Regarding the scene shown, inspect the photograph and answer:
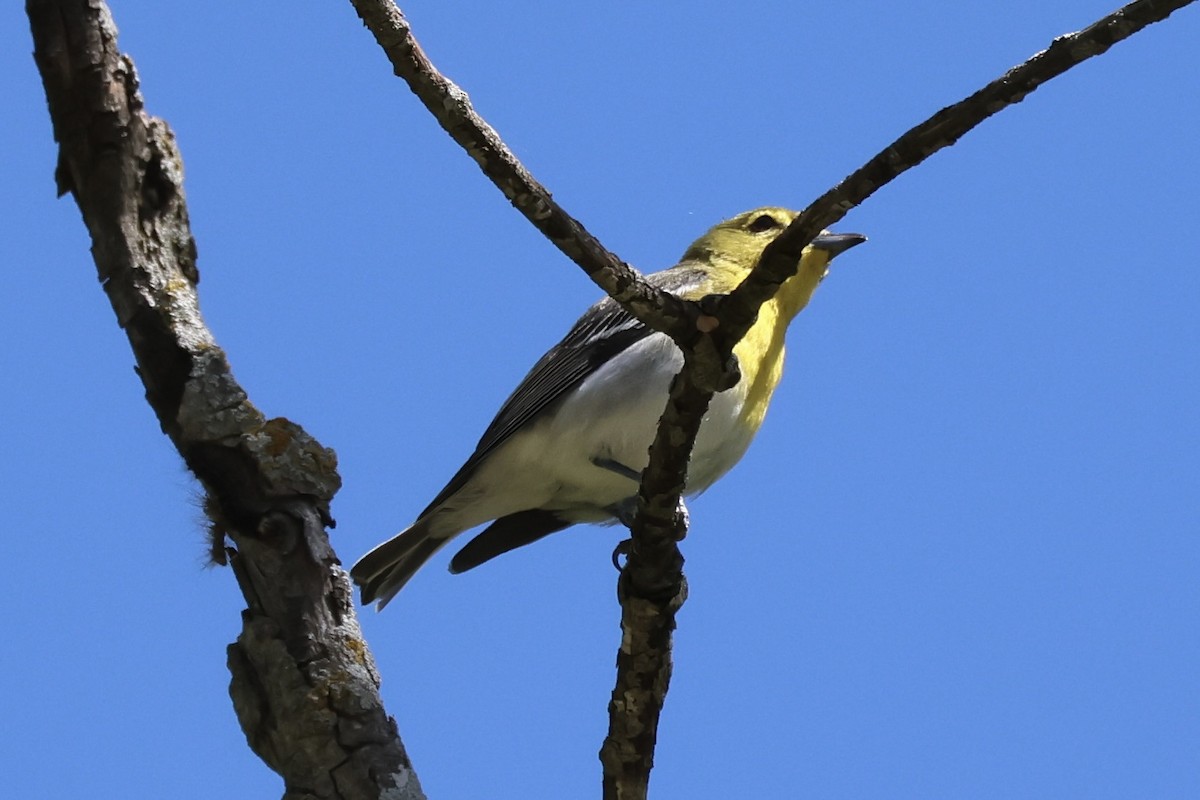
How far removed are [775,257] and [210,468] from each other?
1.97m

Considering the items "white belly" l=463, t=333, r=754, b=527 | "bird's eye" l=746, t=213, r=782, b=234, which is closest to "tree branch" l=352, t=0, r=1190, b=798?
"white belly" l=463, t=333, r=754, b=527

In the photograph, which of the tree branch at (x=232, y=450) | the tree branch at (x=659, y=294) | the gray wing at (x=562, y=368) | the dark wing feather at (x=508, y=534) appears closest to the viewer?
the tree branch at (x=659, y=294)

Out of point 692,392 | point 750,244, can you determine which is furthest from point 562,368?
point 692,392

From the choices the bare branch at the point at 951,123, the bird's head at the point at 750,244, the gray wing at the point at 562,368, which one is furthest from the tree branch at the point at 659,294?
the bird's head at the point at 750,244

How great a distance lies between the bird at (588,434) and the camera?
6.56 metres

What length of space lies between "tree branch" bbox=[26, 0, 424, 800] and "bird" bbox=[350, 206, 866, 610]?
200 centimetres

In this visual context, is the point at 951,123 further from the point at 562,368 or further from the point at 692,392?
the point at 562,368

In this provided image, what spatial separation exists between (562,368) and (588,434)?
51cm

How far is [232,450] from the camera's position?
477cm

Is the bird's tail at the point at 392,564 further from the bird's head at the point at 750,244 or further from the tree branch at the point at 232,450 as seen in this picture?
the tree branch at the point at 232,450

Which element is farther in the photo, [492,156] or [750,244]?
[750,244]

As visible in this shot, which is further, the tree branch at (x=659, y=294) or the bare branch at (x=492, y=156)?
the bare branch at (x=492, y=156)

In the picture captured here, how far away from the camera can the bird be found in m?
6.56

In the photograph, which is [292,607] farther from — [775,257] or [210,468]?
[775,257]
